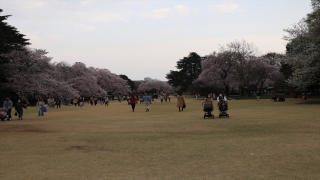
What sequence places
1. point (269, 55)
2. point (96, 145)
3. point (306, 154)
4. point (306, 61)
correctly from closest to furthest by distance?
point (306, 154) < point (96, 145) < point (306, 61) < point (269, 55)

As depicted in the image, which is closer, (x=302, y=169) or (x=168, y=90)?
(x=302, y=169)

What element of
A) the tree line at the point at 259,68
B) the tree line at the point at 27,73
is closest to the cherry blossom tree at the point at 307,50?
the tree line at the point at 259,68

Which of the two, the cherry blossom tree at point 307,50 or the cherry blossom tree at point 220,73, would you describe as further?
the cherry blossom tree at point 220,73

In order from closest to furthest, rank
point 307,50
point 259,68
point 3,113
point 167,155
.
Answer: point 167,155 < point 3,113 < point 307,50 < point 259,68

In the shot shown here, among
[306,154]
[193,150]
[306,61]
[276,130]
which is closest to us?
[306,154]

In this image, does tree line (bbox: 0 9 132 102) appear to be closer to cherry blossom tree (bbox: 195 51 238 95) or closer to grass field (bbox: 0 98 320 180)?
cherry blossom tree (bbox: 195 51 238 95)

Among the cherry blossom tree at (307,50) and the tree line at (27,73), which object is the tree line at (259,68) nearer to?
the cherry blossom tree at (307,50)

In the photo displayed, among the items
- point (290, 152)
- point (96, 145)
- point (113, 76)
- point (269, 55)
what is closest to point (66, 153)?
point (96, 145)

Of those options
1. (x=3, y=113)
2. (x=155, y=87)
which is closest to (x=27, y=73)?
(x=3, y=113)

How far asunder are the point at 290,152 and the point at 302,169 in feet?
5.26

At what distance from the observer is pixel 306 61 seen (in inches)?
1187

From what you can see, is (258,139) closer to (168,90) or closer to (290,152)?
(290,152)

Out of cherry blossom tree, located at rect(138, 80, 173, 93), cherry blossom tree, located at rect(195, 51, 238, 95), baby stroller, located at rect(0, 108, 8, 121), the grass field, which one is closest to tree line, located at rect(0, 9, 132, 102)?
baby stroller, located at rect(0, 108, 8, 121)

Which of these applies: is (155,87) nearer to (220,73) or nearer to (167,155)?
(220,73)
